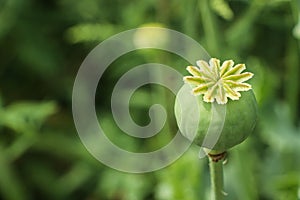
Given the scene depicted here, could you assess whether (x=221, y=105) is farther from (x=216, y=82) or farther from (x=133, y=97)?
(x=133, y=97)

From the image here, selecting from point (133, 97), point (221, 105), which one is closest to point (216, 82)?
point (221, 105)

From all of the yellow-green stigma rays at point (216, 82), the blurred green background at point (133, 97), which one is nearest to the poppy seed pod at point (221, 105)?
the yellow-green stigma rays at point (216, 82)

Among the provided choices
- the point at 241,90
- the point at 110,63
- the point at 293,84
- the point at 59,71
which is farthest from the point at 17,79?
the point at 241,90

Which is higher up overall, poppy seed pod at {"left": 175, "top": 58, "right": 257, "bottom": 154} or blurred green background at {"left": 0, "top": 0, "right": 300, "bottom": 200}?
blurred green background at {"left": 0, "top": 0, "right": 300, "bottom": 200}

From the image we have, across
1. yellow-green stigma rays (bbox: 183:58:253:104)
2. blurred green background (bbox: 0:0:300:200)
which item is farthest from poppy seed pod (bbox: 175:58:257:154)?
blurred green background (bbox: 0:0:300:200)

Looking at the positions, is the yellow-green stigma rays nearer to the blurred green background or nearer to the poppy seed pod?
the poppy seed pod

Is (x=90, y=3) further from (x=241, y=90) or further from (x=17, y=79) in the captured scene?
(x=241, y=90)

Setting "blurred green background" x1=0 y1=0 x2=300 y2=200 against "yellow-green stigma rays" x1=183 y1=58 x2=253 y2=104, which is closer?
"yellow-green stigma rays" x1=183 y1=58 x2=253 y2=104

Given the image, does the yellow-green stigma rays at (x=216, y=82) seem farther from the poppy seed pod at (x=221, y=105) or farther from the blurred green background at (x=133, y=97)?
the blurred green background at (x=133, y=97)
